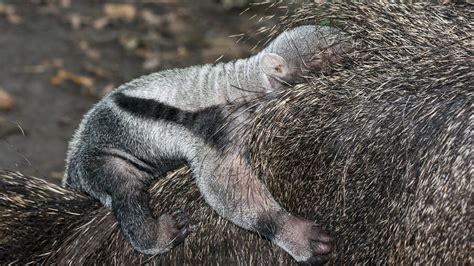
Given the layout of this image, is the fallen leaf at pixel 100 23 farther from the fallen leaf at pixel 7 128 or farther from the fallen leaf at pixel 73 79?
the fallen leaf at pixel 7 128

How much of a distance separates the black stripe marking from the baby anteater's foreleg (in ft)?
0.30

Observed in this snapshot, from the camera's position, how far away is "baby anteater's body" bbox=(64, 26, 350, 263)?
12.9 ft

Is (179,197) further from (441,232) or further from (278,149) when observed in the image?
(441,232)

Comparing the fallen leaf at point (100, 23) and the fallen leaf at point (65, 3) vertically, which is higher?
the fallen leaf at point (65, 3)

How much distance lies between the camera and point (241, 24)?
10.4 metres

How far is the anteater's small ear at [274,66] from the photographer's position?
4000 millimetres

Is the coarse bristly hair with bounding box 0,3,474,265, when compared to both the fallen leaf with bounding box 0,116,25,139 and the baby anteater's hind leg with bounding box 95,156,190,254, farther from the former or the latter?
the fallen leaf with bounding box 0,116,25,139

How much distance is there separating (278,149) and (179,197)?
0.55 metres

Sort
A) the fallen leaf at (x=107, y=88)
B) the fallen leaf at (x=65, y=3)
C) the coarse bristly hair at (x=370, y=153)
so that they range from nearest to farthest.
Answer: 1. the coarse bristly hair at (x=370, y=153)
2. the fallen leaf at (x=107, y=88)
3. the fallen leaf at (x=65, y=3)

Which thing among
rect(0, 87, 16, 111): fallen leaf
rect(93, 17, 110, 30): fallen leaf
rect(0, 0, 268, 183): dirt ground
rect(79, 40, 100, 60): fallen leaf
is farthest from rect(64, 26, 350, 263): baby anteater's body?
rect(93, 17, 110, 30): fallen leaf

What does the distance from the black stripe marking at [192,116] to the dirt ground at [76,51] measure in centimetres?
376

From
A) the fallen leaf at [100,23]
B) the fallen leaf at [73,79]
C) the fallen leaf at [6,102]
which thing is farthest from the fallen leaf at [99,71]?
the fallen leaf at [6,102]

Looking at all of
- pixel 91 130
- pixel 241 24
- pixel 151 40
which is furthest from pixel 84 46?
pixel 91 130

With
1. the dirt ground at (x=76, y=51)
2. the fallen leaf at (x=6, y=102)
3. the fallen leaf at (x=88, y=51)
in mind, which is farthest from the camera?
the fallen leaf at (x=88, y=51)
